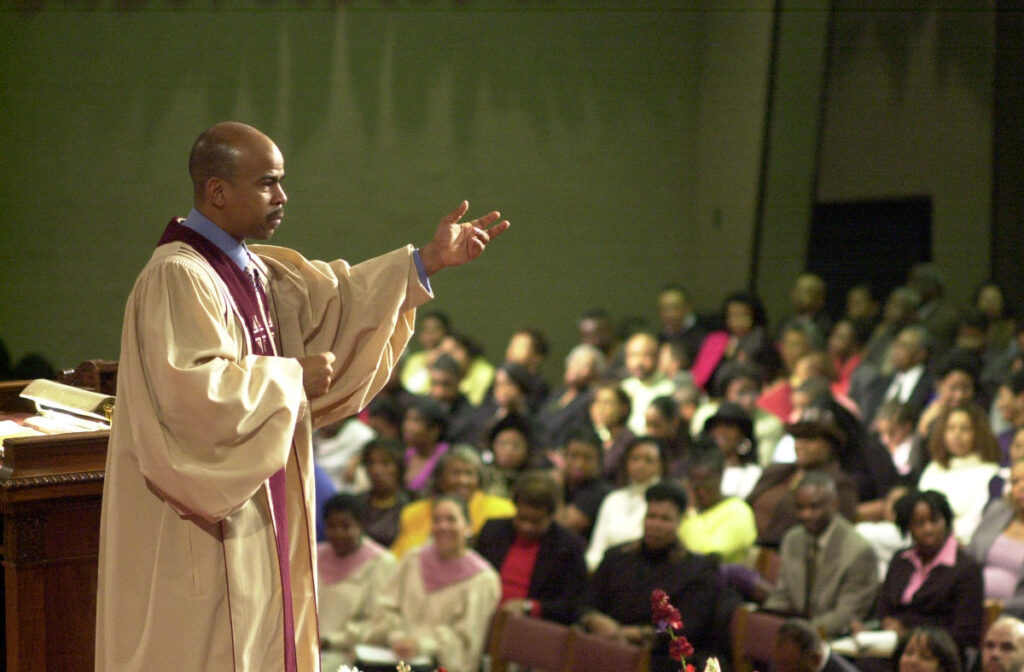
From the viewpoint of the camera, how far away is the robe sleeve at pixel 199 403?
6.89 ft

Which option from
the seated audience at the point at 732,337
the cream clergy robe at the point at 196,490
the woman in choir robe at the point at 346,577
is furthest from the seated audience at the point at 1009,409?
the cream clergy robe at the point at 196,490

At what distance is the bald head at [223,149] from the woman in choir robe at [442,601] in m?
3.05

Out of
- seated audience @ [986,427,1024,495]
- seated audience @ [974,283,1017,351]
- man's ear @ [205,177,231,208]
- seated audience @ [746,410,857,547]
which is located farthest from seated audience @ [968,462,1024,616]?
man's ear @ [205,177,231,208]

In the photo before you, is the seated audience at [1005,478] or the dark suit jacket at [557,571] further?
the seated audience at [1005,478]

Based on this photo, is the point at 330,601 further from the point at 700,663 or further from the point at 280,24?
the point at 280,24

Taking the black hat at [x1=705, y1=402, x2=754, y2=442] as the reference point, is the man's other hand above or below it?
above

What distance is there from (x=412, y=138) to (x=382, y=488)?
4496 millimetres

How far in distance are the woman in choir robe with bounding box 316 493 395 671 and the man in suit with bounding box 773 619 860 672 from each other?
5.86 ft

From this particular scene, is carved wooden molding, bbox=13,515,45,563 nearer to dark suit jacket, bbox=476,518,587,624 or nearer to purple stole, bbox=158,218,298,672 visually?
purple stole, bbox=158,218,298,672

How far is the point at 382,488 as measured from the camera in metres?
6.07

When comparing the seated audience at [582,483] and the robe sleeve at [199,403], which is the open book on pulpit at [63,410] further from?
the seated audience at [582,483]

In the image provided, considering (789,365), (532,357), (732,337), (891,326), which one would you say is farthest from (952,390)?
(532,357)

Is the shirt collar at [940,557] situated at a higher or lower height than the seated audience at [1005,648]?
higher

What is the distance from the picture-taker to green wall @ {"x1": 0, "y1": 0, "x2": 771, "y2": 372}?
8.88 metres
